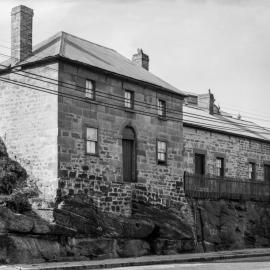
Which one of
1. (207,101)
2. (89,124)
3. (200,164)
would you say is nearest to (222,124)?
(207,101)

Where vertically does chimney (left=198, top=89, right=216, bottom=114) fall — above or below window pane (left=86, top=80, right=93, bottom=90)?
above

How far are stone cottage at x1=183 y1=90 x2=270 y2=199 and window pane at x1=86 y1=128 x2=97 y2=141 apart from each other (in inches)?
325

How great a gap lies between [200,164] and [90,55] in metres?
11.7

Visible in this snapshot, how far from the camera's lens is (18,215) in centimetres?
2281

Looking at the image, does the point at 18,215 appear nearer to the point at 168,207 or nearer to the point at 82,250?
the point at 82,250

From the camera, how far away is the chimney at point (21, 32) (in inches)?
1109

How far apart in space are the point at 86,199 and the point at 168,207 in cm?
663

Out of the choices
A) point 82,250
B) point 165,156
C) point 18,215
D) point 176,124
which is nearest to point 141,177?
point 165,156

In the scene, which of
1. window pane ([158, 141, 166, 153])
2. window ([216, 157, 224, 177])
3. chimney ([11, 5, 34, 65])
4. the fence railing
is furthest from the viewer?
window ([216, 157, 224, 177])

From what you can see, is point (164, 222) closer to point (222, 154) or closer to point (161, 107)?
point (161, 107)

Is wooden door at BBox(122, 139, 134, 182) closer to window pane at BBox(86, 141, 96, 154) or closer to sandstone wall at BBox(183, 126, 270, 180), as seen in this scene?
window pane at BBox(86, 141, 96, 154)

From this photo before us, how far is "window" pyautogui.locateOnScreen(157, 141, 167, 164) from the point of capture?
105 ft

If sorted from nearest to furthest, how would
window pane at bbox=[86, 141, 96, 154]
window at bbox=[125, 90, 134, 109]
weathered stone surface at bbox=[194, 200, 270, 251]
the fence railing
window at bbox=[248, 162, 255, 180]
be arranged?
1. window pane at bbox=[86, 141, 96, 154]
2. window at bbox=[125, 90, 134, 109]
3. weathered stone surface at bbox=[194, 200, 270, 251]
4. the fence railing
5. window at bbox=[248, 162, 255, 180]

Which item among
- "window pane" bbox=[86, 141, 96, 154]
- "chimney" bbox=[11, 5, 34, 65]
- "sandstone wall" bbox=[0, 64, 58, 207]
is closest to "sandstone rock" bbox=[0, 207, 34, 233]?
"sandstone wall" bbox=[0, 64, 58, 207]
